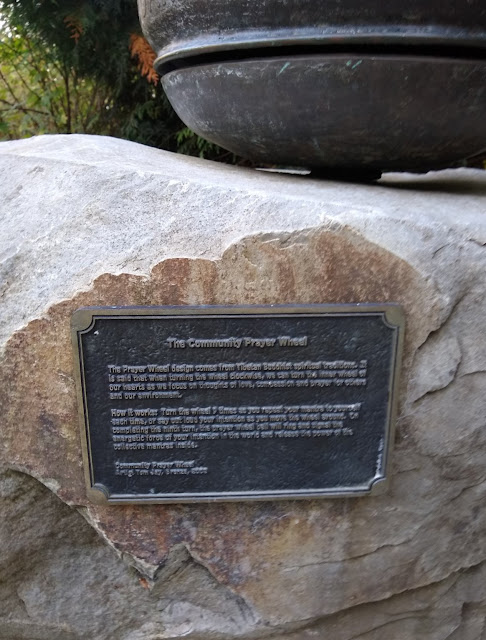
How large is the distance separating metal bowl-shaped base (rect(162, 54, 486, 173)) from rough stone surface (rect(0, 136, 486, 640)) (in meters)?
0.10

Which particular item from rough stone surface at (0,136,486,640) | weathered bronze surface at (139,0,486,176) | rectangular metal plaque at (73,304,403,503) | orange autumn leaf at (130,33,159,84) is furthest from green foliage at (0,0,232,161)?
rectangular metal plaque at (73,304,403,503)

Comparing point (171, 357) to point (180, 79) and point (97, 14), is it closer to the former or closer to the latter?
point (180, 79)

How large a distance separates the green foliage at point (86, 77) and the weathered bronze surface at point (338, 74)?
146cm

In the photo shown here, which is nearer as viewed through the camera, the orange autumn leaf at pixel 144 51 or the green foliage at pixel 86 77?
the orange autumn leaf at pixel 144 51

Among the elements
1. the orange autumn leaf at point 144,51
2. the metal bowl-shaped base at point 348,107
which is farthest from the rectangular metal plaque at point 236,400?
the orange autumn leaf at point 144,51

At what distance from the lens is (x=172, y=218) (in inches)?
46.6

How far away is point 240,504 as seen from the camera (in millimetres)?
1357

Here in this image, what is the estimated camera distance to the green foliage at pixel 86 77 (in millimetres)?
2787

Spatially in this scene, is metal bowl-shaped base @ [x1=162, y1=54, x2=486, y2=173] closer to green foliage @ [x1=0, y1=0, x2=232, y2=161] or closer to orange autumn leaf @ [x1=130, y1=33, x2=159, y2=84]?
orange autumn leaf @ [x1=130, y1=33, x2=159, y2=84]

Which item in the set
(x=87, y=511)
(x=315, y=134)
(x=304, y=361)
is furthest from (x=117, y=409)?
(x=315, y=134)

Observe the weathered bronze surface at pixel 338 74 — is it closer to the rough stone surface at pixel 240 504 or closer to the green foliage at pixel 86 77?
the rough stone surface at pixel 240 504

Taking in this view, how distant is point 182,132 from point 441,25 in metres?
2.04

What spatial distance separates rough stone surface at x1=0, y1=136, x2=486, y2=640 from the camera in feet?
3.87

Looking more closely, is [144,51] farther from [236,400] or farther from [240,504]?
[240,504]
